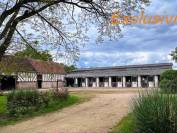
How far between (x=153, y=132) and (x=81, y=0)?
978 centimetres

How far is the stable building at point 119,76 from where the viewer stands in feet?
228

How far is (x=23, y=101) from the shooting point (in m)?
20.8

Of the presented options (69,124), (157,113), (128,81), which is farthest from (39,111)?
(128,81)

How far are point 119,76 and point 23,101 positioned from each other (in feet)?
178

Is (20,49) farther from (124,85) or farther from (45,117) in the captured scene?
(124,85)

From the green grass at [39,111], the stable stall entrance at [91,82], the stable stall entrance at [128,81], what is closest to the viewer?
the green grass at [39,111]

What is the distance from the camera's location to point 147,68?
75125 mm

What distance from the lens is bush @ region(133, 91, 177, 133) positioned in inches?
373

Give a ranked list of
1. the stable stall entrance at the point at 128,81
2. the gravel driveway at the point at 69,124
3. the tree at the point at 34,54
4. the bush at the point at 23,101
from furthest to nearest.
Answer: the stable stall entrance at the point at 128,81 → the bush at the point at 23,101 → the tree at the point at 34,54 → the gravel driveway at the point at 69,124

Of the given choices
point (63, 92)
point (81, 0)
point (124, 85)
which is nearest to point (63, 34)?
point (81, 0)

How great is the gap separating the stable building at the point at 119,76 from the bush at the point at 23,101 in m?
46.1

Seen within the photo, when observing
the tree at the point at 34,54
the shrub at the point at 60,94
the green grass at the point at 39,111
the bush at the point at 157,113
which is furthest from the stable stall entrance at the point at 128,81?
the bush at the point at 157,113

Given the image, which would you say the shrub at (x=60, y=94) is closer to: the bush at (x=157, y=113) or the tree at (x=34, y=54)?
the tree at (x=34, y=54)

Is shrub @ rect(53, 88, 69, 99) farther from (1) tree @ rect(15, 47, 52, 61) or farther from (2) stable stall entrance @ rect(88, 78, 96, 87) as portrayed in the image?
(2) stable stall entrance @ rect(88, 78, 96, 87)
